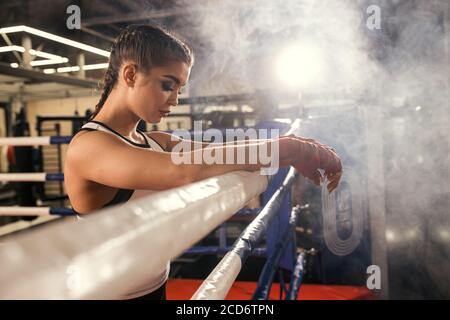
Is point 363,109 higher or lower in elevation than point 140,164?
higher

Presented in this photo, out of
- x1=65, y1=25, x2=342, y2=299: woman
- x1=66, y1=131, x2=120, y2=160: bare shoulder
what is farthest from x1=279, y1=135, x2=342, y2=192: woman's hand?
x1=66, y1=131, x2=120, y2=160: bare shoulder

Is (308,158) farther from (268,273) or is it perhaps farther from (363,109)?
(363,109)

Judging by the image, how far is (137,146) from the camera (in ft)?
3.60

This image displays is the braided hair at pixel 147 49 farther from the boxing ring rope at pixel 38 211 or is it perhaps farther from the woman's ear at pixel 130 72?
the boxing ring rope at pixel 38 211

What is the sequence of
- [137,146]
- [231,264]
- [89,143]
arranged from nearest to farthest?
[231,264] → [89,143] → [137,146]

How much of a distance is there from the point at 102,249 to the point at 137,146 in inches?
34.0

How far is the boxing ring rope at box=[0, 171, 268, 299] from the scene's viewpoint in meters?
0.21

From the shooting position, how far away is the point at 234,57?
489 centimetres

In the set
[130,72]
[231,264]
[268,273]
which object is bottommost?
[268,273]

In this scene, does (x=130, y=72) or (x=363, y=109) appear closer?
(x=130, y=72)

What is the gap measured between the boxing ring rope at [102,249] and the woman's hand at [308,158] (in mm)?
542

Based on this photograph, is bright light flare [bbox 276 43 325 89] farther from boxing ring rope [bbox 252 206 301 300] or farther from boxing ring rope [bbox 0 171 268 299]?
boxing ring rope [bbox 0 171 268 299]

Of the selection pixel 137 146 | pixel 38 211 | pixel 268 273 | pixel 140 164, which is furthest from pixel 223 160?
pixel 38 211
